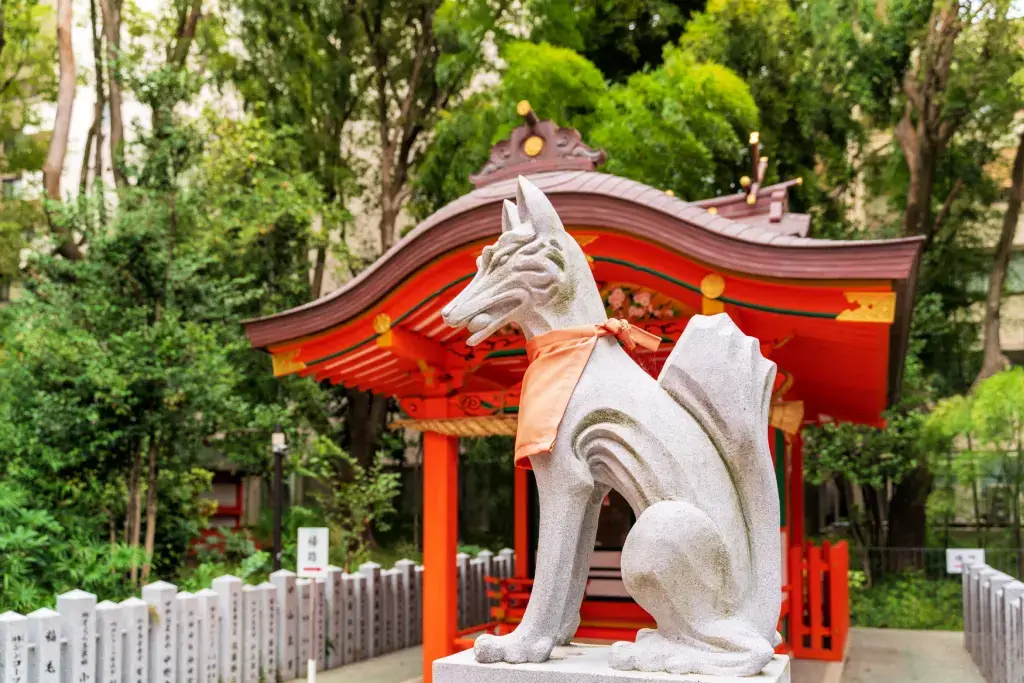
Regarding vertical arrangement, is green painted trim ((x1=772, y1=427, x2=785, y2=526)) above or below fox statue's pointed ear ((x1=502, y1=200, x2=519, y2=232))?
below

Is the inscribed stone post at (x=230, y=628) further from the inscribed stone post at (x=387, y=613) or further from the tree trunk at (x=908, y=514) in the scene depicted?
the tree trunk at (x=908, y=514)

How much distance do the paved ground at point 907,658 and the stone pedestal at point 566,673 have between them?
5.87 metres

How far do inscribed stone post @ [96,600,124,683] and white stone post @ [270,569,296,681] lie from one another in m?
1.91

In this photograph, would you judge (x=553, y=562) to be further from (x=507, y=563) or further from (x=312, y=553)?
(x=507, y=563)

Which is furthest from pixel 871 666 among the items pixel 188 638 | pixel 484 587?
pixel 188 638

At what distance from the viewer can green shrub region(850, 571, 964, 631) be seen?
44.7ft

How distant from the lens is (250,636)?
26.3 feet

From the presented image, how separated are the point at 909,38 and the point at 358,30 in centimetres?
942

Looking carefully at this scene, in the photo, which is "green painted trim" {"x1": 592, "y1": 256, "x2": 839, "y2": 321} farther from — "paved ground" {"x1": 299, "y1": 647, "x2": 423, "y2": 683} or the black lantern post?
the black lantern post

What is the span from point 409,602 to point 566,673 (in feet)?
24.9

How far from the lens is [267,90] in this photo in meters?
17.1

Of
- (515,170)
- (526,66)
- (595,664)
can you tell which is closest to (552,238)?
(595,664)

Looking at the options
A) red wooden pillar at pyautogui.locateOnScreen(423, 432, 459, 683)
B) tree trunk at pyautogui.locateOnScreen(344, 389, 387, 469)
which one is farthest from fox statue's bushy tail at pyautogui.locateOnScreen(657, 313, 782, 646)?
tree trunk at pyautogui.locateOnScreen(344, 389, 387, 469)

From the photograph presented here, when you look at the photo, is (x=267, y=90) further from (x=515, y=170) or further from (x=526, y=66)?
(x=515, y=170)
